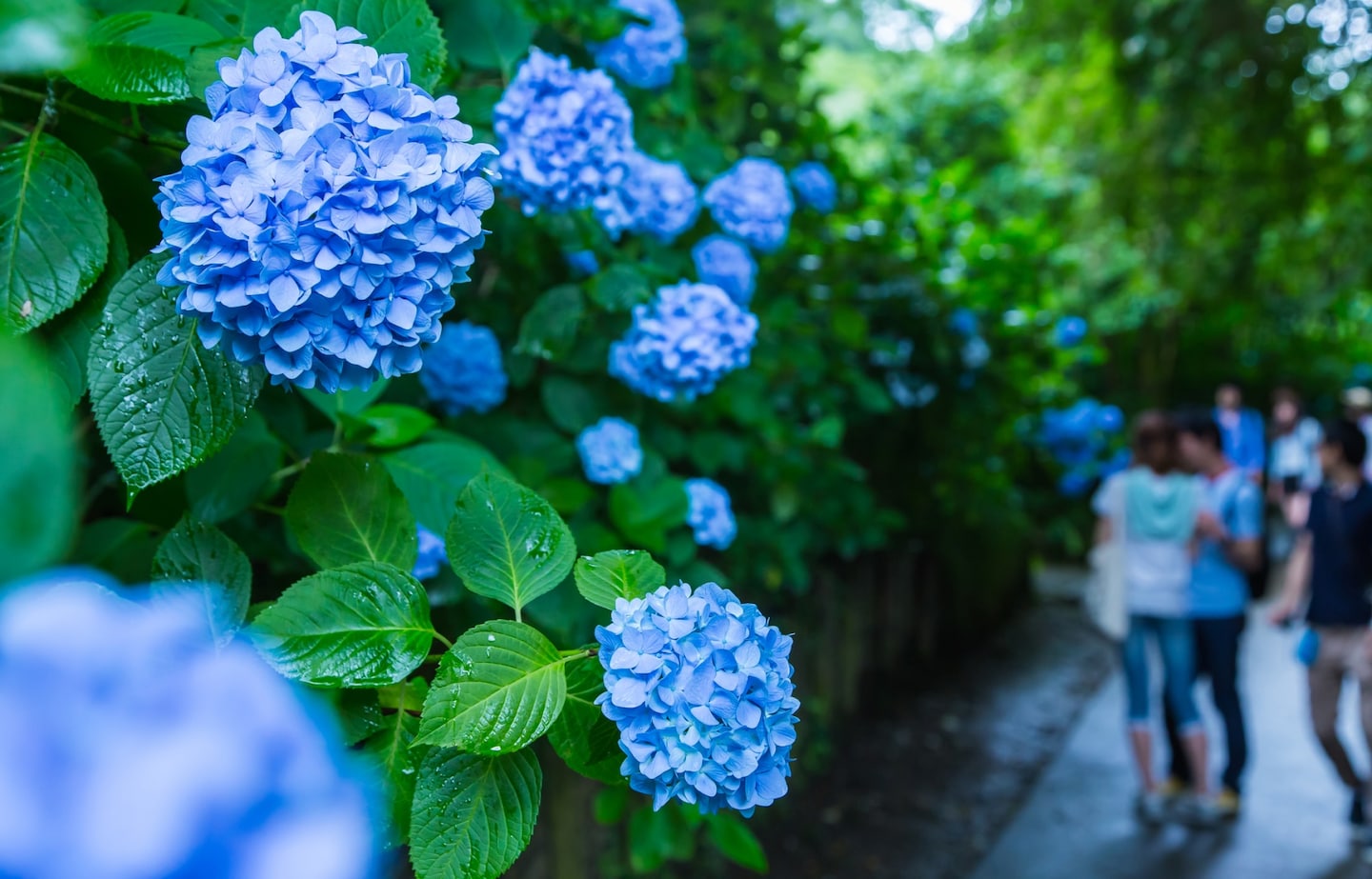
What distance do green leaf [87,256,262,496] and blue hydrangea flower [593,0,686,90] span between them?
3.87ft

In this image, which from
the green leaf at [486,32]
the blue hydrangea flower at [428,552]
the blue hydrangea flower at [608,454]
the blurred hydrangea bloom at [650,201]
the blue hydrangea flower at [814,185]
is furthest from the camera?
the blue hydrangea flower at [814,185]

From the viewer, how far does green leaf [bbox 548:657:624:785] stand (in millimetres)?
832

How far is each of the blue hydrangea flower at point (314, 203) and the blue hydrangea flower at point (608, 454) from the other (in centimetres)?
96

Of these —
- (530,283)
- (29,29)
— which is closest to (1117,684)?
(530,283)

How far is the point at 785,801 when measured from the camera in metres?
4.11

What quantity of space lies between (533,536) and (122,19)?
1.88 feet

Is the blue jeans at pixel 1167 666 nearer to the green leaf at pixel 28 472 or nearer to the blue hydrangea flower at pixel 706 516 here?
the blue hydrangea flower at pixel 706 516

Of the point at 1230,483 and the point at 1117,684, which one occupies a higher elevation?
the point at 1230,483

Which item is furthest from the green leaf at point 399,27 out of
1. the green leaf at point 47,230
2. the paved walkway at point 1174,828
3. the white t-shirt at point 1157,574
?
the white t-shirt at point 1157,574

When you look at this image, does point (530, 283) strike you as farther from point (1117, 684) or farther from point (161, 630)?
point (1117, 684)

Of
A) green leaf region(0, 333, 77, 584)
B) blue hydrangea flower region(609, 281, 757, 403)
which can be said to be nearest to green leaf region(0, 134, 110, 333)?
green leaf region(0, 333, 77, 584)

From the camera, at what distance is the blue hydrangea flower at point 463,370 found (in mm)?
1706

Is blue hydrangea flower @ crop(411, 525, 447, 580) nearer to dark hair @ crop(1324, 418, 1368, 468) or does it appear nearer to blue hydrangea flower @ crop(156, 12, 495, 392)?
blue hydrangea flower @ crop(156, 12, 495, 392)

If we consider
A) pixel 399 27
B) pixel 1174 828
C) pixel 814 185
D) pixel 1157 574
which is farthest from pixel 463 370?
pixel 1174 828
